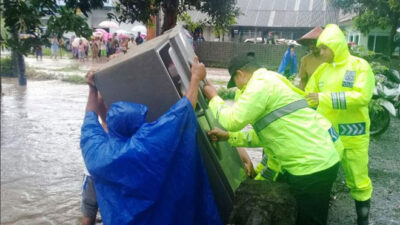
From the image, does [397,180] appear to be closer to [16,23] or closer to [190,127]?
[190,127]

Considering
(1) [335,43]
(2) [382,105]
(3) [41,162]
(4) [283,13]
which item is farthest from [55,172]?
(2) [382,105]

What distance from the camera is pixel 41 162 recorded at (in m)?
5.80

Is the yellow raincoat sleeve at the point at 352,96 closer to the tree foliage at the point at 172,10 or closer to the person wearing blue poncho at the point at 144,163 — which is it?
the person wearing blue poncho at the point at 144,163

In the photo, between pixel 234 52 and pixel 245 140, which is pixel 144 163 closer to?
pixel 245 140

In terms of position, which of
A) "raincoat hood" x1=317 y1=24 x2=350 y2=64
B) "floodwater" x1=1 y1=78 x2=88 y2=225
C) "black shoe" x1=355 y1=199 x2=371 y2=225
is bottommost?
"floodwater" x1=1 y1=78 x2=88 y2=225

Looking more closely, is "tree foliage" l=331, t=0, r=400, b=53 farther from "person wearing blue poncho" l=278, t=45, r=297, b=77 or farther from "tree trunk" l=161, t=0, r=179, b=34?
"tree trunk" l=161, t=0, r=179, b=34

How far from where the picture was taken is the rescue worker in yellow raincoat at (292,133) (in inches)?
95.9

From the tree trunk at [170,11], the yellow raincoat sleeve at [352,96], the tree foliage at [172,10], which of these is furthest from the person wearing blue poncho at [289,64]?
the yellow raincoat sleeve at [352,96]

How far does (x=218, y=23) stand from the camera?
17.7 feet

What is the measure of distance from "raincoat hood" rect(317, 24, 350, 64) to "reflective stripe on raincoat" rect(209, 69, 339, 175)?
836mm

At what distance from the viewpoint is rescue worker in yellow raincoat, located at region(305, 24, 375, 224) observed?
3.11 metres

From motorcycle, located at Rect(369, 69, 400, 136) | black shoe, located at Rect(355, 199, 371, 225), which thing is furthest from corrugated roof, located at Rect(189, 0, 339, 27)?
black shoe, located at Rect(355, 199, 371, 225)

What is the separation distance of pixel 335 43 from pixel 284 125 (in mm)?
1043

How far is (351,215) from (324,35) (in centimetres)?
193
